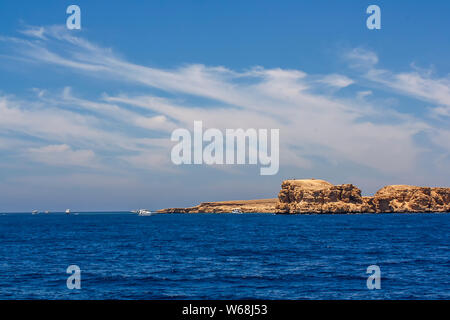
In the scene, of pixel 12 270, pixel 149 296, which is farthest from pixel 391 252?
pixel 12 270

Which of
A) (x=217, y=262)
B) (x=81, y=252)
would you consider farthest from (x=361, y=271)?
(x=81, y=252)

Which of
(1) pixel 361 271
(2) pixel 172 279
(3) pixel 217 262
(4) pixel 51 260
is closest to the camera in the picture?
(2) pixel 172 279

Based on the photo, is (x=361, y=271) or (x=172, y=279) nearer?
(x=172, y=279)

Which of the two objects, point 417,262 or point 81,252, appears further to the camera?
point 81,252

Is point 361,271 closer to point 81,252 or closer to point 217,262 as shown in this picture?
point 217,262

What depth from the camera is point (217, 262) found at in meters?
46.4

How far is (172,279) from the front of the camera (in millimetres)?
35750
